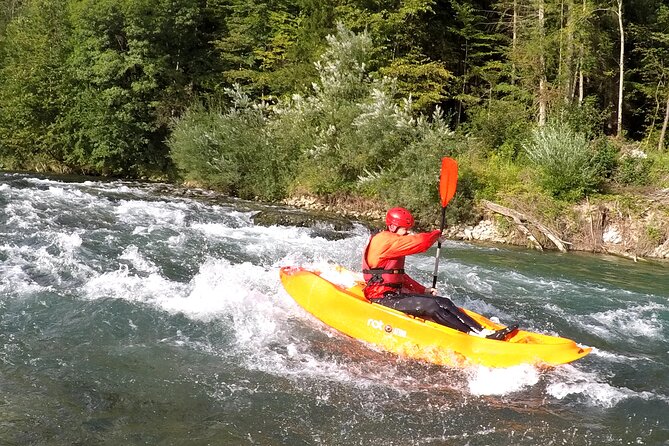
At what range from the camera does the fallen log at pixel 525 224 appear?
39.9 ft

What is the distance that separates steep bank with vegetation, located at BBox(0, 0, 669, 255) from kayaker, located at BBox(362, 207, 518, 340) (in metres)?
7.10

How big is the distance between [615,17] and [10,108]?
21.4m

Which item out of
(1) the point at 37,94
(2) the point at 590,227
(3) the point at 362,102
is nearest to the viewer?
(2) the point at 590,227

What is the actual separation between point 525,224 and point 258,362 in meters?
9.09

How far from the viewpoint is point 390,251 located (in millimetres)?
5812

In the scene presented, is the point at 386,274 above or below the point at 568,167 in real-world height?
below

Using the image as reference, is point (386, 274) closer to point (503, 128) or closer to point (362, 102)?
point (362, 102)

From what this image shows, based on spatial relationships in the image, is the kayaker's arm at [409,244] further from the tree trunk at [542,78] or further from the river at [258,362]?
the tree trunk at [542,78]

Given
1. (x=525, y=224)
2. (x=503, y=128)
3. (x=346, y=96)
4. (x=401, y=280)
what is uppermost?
(x=346, y=96)

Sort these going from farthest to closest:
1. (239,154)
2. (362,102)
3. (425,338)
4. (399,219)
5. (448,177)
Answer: (239,154) → (362,102) → (448,177) → (399,219) → (425,338)

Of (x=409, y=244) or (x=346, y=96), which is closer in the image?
(x=409, y=244)

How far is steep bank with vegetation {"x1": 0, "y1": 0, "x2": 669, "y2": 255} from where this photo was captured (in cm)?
1344

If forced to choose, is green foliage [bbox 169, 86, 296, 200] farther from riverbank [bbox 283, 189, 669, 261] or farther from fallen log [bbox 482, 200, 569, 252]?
fallen log [bbox 482, 200, 569, 252]

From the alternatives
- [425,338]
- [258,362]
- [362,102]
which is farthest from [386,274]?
[362,102]
